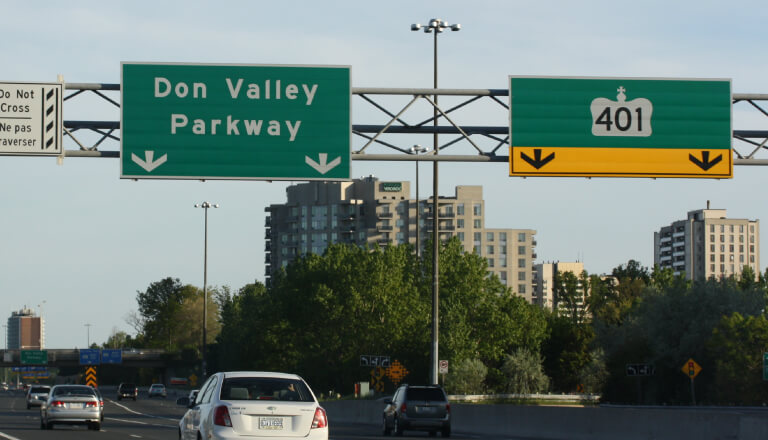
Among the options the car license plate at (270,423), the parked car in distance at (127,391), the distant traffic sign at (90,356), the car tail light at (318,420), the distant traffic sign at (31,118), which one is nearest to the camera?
the car license plate at (270,423)

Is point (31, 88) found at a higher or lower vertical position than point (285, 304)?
higher

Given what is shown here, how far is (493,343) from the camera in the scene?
100688 mm

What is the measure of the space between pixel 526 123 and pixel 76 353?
13169 cm

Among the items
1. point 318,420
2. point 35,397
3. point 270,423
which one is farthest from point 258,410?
point 35,397

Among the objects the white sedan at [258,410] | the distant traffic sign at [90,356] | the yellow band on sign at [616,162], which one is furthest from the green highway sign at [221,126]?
the distant traffic sign at [90,356]

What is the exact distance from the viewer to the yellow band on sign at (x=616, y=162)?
23656 millimetres

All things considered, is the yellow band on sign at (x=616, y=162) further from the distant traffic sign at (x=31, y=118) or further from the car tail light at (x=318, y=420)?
the distant traffic sign at (x=31, y=118)

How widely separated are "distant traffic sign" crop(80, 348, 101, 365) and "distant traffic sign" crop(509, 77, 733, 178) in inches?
4913

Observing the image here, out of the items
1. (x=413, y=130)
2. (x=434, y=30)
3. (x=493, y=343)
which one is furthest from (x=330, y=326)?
(x=413, y=130)

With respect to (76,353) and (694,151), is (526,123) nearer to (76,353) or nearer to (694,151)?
(694,151)

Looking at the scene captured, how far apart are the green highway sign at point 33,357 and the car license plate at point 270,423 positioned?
424 feet

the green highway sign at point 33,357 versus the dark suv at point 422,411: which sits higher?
the dark suv at point 422,411

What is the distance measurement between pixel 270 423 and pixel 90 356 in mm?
130840

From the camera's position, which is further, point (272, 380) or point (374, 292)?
point (374, 292)
